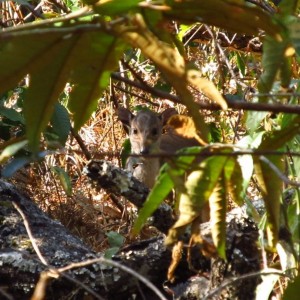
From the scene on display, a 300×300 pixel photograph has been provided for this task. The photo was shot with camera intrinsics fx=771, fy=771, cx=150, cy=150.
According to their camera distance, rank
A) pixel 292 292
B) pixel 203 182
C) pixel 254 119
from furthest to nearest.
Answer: pixel 254 119 < pixel 292 292 < pixel 203 182

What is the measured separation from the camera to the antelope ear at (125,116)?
460cm

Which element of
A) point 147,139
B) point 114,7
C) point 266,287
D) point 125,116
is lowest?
point 266,287

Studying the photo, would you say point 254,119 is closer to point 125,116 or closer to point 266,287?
point 266,287

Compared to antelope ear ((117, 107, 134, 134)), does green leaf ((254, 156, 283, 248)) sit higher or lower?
lower

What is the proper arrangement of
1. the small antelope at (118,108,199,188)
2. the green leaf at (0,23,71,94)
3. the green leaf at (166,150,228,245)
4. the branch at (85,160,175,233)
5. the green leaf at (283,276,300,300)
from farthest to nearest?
the small antelope at (118,108,199,188)
the branch at (85,160,175,233)
the green leaf at (283,276,300,300)
the green leaf at (166,150,228,245)
the green leaf at (0,23,71,94)

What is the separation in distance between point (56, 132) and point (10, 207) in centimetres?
36

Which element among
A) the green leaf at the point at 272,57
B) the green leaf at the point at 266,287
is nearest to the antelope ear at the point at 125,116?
the green leaf at the point at 266,287

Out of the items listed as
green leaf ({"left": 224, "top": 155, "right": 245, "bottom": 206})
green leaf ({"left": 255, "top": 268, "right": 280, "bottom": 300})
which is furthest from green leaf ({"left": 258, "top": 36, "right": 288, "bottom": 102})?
green leaf ({"left": 255, "top": 268, "right": 280, "bottom": 300})

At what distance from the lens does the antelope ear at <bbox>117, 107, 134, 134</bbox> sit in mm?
4598

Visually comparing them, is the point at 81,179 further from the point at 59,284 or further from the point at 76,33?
the point at 76,33

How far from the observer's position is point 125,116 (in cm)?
471

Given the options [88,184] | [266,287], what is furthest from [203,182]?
[88,184]

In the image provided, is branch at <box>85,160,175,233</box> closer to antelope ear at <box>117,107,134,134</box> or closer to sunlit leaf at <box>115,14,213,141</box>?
sunlit leaf at <box>115,14,213,141</box>

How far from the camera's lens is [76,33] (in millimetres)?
764
